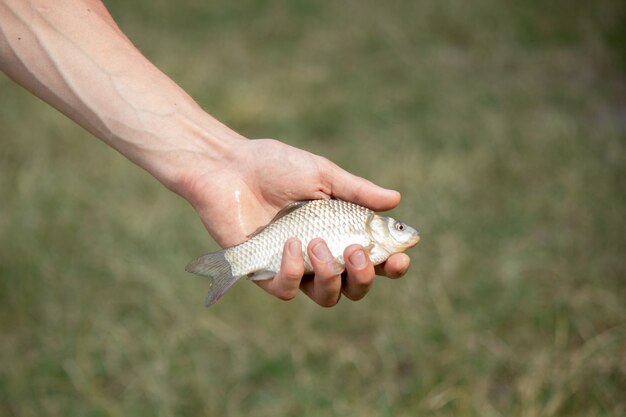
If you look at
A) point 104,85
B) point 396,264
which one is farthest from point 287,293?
point 104,85

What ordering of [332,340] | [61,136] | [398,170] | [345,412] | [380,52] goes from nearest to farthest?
[345,412] → [332,340] → [398,170] → [61,136] → [380,52]

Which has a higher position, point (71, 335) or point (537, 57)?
point (537, 57)

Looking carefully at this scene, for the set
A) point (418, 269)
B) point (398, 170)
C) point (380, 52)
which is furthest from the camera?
point (380, 52)

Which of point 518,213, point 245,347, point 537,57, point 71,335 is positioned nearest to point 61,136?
point 71,335

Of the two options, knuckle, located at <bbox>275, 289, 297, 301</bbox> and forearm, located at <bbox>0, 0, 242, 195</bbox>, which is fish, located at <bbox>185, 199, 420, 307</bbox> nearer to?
knuckle, located at <bbox>275, 289, 297, 301</bbox>

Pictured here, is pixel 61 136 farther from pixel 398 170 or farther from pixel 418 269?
pixel 418 269

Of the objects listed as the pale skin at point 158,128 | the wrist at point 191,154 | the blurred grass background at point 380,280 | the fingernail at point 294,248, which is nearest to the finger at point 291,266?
the fingernail at point 294,248

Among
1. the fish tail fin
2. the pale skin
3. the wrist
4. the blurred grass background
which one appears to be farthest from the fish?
the blurred grass background
